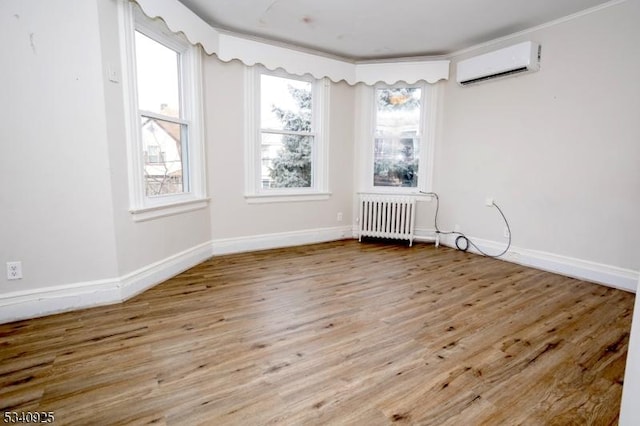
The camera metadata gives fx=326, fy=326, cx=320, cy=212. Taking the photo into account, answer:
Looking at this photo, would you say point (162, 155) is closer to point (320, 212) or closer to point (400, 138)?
point (320, 212)

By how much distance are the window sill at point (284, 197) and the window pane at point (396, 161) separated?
88 centimetres

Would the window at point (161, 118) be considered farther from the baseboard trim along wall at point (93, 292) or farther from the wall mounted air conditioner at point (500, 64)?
the wall mounted air conditioner at point (500, 64)

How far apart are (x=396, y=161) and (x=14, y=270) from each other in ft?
13.9

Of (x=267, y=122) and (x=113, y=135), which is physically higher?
(x=267, y=122)

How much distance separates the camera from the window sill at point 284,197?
409 centimetres

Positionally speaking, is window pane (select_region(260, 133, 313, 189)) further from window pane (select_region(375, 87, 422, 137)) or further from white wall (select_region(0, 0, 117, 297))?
white wall (select_region(0, 0, 117, 297))

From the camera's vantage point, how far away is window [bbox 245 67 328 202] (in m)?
4.03

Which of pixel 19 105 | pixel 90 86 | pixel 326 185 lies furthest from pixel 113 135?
pixel 326 185

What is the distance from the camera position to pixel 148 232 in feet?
9.45

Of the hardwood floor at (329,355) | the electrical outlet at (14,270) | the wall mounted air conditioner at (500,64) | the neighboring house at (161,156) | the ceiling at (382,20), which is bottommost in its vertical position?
the hardwood floor at (329,355)

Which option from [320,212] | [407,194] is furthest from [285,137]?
[407,194]

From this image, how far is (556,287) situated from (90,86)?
13.8 ft

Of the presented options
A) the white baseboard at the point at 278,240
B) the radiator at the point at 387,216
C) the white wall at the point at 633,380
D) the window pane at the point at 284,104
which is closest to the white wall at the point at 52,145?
the white baseboard at the point at 278,240

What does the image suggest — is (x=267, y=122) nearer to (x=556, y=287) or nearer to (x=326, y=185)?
(x=326, y=185)
